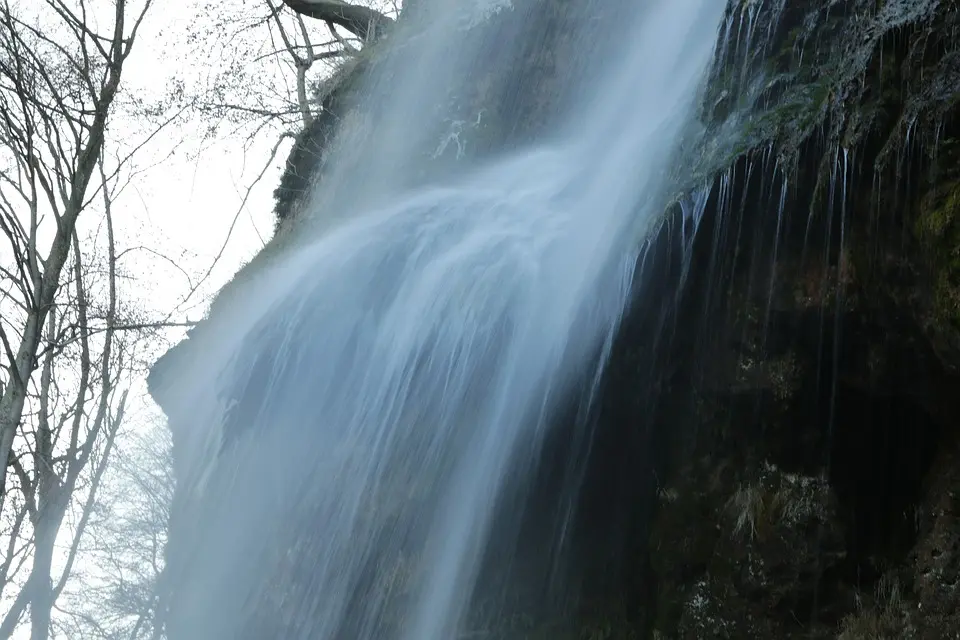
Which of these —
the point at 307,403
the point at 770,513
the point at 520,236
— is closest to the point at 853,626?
the point at 770,513

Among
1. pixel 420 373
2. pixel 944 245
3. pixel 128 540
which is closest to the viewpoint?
pixel 944 245

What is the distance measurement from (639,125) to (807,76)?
3765mm

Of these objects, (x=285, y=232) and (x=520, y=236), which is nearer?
(x=520, y=236)

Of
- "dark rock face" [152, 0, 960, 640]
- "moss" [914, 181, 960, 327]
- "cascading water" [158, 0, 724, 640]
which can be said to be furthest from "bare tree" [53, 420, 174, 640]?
"moss" [914, 181, 960, 327]

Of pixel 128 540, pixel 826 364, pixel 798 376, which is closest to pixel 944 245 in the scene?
pixel 826 364

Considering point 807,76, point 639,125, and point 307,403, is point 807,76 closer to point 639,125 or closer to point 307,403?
point 639,125

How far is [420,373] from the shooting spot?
663 cm

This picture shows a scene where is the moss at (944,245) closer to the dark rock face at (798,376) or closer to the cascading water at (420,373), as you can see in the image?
the dark rock face at (798,376)

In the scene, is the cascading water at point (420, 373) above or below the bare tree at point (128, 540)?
below

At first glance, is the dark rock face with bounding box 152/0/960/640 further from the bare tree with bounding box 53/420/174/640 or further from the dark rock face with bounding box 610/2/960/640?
the bare tree with bounding box 53/420/174/640

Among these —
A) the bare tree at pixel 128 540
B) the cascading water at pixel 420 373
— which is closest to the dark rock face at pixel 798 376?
the cascading water at pixel 420 373

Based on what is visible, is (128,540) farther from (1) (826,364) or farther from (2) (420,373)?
(1) (826,364)

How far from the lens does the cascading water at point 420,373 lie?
5926mm

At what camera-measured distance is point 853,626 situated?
4.43 metres
